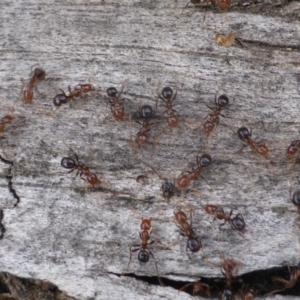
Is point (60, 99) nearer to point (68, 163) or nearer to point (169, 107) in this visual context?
point (68, 163)

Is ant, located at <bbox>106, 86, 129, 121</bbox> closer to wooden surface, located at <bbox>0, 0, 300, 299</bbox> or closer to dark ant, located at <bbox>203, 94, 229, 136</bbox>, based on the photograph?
wooden surface, located at <bbox>0, 0, 300, 299</bbox>

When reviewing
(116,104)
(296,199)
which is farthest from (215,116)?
(296,199)

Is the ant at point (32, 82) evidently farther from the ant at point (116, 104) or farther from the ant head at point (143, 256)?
the ant head at point (143, 256)

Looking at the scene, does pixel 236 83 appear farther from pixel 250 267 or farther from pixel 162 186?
pixel 250 267

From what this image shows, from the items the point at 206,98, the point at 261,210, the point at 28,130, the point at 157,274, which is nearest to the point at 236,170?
the point at 261,210

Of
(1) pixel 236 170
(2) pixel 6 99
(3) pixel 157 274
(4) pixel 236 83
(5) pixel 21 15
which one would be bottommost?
(3) pixel 157 274

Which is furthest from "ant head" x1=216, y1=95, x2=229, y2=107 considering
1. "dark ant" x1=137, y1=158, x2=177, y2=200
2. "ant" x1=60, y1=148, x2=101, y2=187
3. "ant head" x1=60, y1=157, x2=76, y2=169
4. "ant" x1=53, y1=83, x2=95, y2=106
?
"ant head" x1=60, y1=157, x2=76, y2=169

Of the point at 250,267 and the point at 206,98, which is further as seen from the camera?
the point at 206,98

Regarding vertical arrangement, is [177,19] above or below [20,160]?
above
